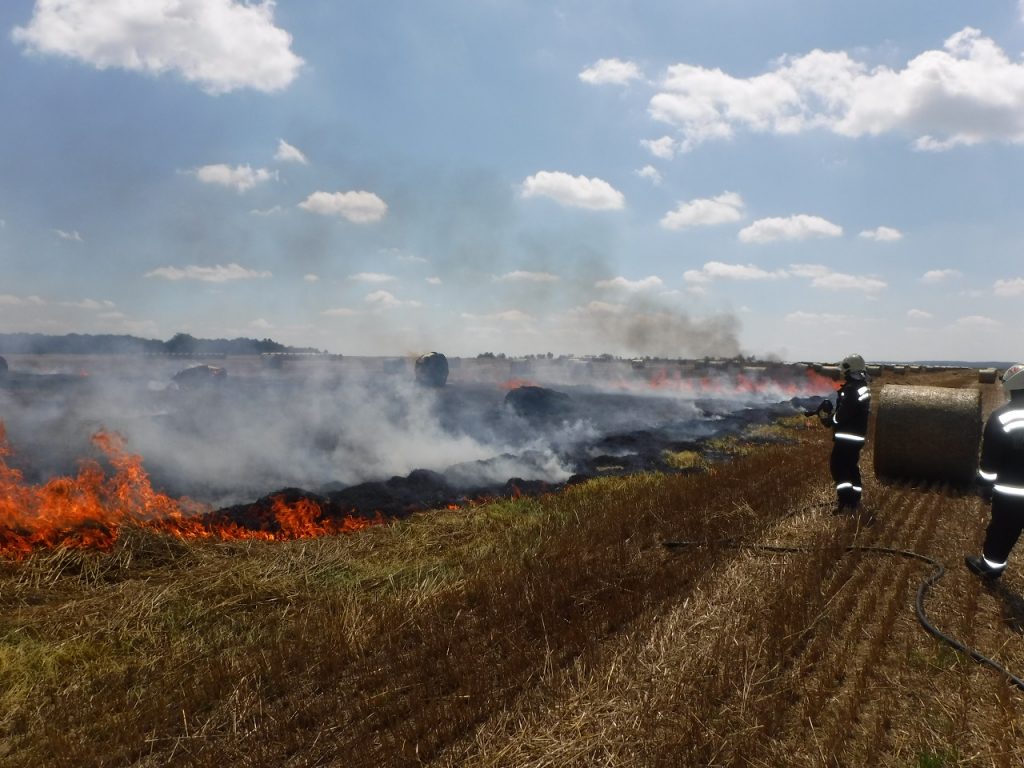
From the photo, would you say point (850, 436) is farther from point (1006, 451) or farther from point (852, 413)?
point (1006, 451)

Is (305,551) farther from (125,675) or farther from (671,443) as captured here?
(671,443)

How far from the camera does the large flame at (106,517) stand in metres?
7.56

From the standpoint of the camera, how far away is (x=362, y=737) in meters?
3.70

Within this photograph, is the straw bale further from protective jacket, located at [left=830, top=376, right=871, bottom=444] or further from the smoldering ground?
protective jacket, located at [left=830, top=376, right=871, bottom=444]

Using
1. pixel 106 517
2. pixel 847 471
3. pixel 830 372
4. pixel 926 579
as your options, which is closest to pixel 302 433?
pixel 106 517

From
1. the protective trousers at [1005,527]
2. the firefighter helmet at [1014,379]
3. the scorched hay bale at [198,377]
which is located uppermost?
the firefighter helmet at [1014,379]

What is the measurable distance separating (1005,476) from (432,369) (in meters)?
47.7

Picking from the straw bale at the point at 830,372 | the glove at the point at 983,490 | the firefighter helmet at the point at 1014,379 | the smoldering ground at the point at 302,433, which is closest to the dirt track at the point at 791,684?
the firefighter helmet at the point at 1014,379

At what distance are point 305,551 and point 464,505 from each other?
4.43 meters

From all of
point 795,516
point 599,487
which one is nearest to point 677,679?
point 795,516

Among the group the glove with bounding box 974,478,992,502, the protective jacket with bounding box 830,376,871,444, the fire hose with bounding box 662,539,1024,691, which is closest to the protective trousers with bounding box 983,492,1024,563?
the fire hose with bounding box 662,539,1024,691

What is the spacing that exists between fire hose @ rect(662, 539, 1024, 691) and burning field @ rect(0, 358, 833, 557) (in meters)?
5.91

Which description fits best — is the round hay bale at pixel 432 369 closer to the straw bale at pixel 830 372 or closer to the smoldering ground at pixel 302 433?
the smoldering ground at pixel 302 433

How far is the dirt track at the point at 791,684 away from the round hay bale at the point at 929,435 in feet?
15.5
